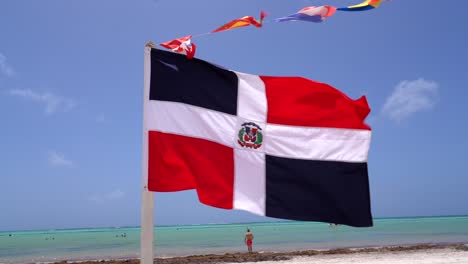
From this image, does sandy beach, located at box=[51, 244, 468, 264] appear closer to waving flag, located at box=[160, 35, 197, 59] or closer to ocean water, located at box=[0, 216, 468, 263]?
ocean water, located at box=[0, 216, 468, 263]

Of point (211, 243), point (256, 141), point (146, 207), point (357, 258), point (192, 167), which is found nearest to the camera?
point (146, 207)

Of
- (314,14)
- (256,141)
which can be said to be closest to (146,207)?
(256,141)

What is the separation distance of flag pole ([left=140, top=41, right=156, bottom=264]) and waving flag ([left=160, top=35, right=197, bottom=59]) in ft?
0.94

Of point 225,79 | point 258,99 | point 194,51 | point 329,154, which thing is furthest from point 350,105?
point 194,51

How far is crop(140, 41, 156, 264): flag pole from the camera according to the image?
14.8 ft

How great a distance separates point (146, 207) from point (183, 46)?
1.78 metres

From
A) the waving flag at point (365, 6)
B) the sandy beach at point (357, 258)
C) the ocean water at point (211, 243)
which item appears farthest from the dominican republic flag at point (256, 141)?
the ocean water at point (211, 243)

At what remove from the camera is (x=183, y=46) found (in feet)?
17.5

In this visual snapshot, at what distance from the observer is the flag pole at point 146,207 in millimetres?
4513

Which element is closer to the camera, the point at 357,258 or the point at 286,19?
the point at 286,19

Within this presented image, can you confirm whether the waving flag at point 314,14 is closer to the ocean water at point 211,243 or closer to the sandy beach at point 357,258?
the sandy beach at point 357,258

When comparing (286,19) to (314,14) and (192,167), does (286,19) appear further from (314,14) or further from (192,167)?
(192,167)

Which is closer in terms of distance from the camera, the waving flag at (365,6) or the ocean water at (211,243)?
the waving flag at (365,6)

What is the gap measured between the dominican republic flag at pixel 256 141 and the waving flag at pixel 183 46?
0.08 meters
